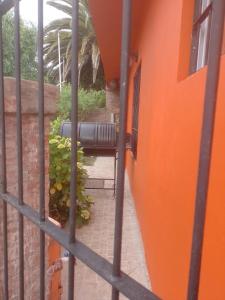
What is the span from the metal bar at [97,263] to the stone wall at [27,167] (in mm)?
714

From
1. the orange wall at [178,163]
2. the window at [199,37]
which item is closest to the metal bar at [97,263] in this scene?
the orange wall at [178,163]

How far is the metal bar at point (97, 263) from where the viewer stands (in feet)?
2.19

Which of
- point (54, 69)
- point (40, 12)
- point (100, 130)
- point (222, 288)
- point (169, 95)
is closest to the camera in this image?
point (40, 12)

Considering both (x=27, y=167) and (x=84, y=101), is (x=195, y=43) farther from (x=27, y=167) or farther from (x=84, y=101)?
(x=84, y=101)

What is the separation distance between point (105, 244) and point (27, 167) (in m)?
2.34

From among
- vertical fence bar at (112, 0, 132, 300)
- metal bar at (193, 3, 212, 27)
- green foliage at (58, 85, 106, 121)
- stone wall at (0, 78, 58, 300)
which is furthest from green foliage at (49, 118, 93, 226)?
green foliage at (58, 85, 106, 121)

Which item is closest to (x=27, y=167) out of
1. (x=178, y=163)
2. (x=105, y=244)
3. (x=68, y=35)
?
(x=178, y=163)

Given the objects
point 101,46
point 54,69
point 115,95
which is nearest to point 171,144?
point 101,46

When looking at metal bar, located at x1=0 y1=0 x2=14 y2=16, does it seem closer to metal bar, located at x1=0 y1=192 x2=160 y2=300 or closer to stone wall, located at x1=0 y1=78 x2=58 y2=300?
stone wall, located at x1=0 y1=78 x2=58 y2=300

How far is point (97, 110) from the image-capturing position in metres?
13.1

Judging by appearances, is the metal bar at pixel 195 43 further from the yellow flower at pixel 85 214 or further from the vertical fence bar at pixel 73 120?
the yellow flower at pixel 85 214

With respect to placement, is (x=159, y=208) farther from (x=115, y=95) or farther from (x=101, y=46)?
(x=115, y=95)

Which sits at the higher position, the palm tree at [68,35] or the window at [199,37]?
the palm tree at [68,35]

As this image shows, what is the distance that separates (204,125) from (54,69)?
14902mm
